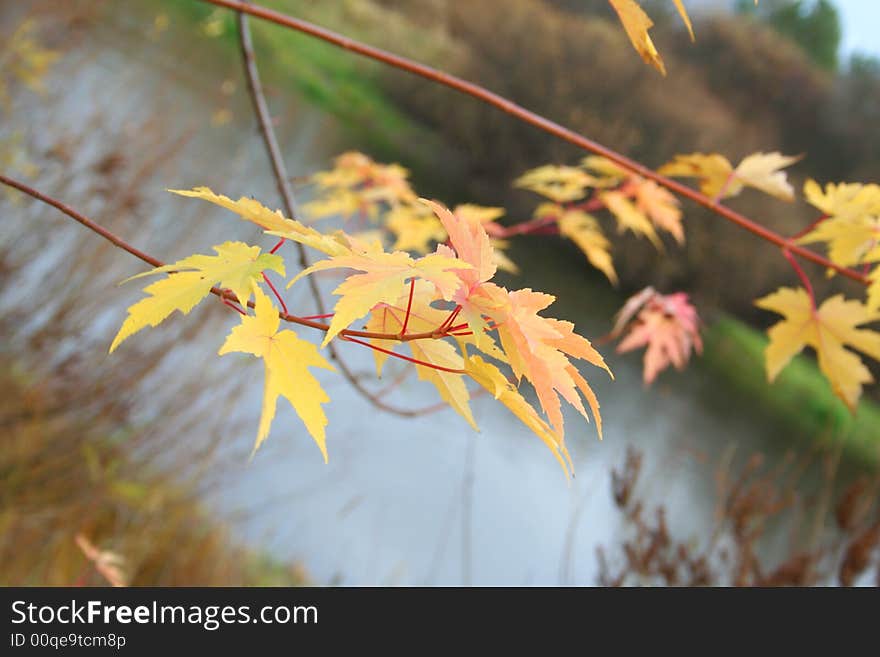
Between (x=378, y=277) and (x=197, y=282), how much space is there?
3.4 inches

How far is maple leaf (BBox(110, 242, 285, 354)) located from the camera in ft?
1.08

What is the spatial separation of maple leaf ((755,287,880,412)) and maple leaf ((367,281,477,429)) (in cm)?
34

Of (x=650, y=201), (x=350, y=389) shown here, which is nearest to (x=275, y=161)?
(x=650, y=201)

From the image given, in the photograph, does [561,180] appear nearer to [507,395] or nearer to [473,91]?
[473,91]

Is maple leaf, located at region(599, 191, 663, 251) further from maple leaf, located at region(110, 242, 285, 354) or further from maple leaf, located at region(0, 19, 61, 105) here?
maple leaf, located at region(0, 19, 61, 105)

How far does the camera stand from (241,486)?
260 centimetres

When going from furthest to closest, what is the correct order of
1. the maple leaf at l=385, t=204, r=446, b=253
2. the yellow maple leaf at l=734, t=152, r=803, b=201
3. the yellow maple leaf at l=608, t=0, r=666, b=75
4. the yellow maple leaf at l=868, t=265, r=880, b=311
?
the maple leaf at l=385, t=204, r=446, b=253
the yellow maple leaf at l=734, t=152, r=803, b=201
the yellow maple leaf at l=868, t=265, r=880, b=311
the yellow maple leaf at l=608, t=0, r=666, b=75

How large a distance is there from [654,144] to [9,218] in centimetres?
A: 700

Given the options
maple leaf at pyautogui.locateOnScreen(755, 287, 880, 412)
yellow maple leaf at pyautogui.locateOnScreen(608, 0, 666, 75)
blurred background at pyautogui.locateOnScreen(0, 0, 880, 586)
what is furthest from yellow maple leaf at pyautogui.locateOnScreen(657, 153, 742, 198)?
blurred background at pyautogui.locateOnScreen(0, 0, 880, 586)

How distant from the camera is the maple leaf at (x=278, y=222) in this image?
1.10 ft

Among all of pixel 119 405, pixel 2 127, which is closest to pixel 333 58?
pixel 2 127

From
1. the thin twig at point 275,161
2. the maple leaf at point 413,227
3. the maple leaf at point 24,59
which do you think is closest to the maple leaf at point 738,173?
the thin twig at point 275,161

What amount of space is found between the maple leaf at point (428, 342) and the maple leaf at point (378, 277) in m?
0.03
